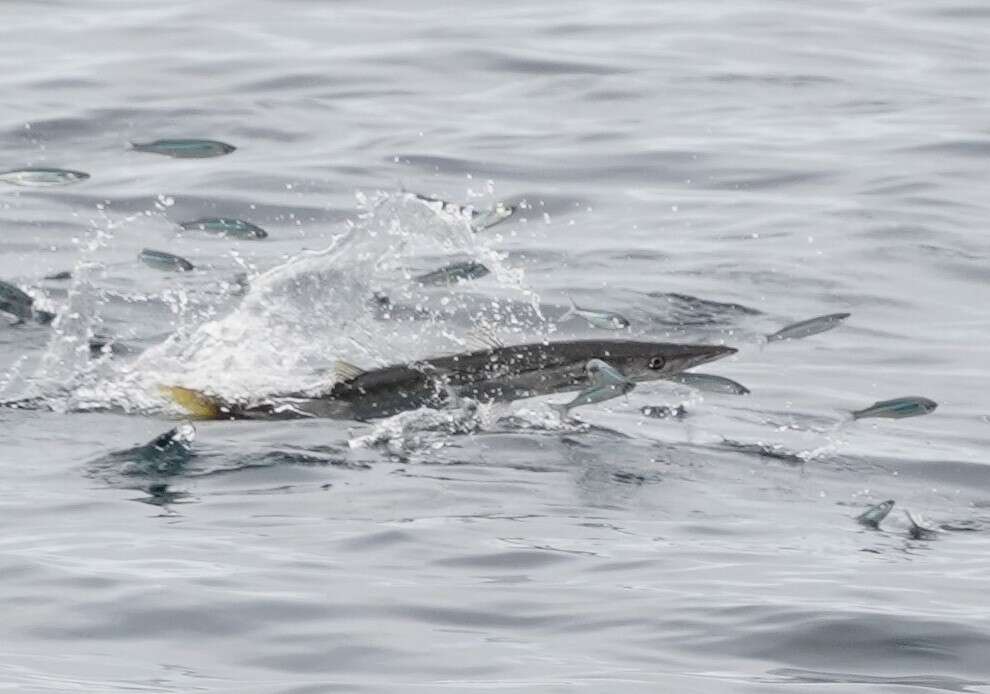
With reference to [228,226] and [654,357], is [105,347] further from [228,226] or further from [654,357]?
[654,357]

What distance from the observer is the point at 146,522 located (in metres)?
7.47

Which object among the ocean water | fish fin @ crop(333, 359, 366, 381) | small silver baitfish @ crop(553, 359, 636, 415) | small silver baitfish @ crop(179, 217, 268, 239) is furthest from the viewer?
small silver baitfish @ crop(179, 217, 268, 239)

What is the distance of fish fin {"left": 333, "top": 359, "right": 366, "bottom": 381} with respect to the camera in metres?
8.87

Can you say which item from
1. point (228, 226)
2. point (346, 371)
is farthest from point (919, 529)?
point (228, 226)

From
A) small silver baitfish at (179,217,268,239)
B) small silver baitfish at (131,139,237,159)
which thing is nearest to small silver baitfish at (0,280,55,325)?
small silver baitfish at (179,217,268,239)

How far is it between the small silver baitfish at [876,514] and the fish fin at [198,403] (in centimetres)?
261

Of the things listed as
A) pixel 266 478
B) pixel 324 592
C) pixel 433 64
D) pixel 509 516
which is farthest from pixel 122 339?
pixel 433 64

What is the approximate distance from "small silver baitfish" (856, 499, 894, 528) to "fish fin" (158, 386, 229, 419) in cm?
261

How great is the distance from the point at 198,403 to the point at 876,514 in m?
2.76

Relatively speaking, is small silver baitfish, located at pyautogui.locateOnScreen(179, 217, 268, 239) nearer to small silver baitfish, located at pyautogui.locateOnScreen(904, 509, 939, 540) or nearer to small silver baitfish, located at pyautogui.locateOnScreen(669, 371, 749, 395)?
small silver baitfish, located at pyautogui.locateOnScreen(669, 371, 749, 395)

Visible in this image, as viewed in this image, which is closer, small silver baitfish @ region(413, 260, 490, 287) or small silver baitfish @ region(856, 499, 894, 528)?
small silver baitfish @ region(856, 499, 894, 528)

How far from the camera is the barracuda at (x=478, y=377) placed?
8.78 meters

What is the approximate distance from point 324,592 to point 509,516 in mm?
1238

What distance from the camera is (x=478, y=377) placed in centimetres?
884
